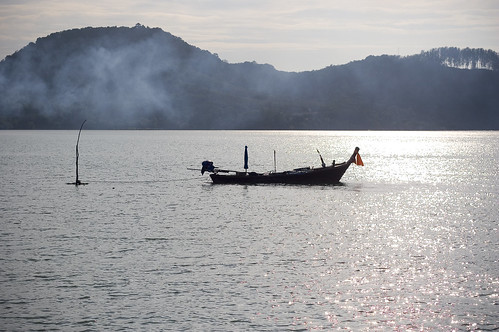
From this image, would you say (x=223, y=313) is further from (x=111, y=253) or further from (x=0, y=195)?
(x=0, y=195)

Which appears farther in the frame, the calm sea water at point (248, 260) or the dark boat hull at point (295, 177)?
the dark boat hull at point (295, 177)

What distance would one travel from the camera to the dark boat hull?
3696 inches

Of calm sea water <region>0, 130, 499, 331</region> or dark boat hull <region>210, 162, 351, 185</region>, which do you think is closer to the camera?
calm sea water <region>0, 130, 499, 331</region>

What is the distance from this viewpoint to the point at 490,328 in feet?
99.6

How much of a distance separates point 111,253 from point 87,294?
430 inches

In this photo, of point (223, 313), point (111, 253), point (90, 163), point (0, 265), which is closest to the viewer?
point (223, 313)

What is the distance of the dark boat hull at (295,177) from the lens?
93.9 m

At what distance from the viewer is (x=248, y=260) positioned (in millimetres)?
44719

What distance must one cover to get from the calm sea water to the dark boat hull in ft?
23.2

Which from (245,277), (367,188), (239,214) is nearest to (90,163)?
(367,188)

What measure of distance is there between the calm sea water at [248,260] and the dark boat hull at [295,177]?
23.2ft

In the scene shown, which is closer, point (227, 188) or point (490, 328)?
point (490, 328)

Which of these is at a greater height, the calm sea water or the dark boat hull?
the dark boat hull

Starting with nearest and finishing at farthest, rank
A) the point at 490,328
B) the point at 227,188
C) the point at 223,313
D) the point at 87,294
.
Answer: the point at 490,328 < the point at 223,313 < the point at 87,294 < the point at 227,188
